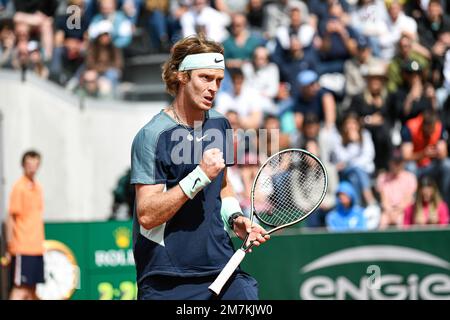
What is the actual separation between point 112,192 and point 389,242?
4239 mm

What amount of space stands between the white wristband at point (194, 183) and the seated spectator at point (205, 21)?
9296 millimetres

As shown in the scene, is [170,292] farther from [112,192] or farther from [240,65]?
[240,65]

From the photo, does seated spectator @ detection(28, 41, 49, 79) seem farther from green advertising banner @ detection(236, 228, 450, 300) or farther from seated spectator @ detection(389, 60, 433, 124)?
green advertising banner @ detection(236, 228, 450, 300)

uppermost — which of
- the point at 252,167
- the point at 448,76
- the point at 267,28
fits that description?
the point at 267,28

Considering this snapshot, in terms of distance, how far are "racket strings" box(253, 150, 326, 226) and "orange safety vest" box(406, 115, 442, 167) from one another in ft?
20.2

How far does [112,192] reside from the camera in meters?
13.2

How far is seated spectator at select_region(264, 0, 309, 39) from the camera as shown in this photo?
14828mm

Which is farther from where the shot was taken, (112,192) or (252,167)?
(112,192)

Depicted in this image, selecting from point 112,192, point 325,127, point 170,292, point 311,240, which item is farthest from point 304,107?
point 170,292

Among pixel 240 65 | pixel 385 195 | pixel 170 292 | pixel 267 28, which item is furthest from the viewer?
pixel 267 28

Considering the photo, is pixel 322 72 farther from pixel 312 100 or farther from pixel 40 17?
pixel 40 17

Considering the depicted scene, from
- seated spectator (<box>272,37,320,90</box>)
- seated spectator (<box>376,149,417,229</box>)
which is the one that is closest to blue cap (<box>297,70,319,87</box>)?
seated spectator (<box>272,37,320,90</box>)

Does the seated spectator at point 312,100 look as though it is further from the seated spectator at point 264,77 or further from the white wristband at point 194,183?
the white wristband at point 194,183

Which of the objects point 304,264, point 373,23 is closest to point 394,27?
point 373,23
